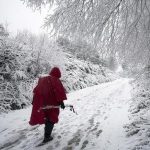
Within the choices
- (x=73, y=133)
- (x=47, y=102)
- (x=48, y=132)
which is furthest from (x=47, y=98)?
(x=73, y=133)

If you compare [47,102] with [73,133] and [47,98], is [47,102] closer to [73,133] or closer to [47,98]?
[47,98]

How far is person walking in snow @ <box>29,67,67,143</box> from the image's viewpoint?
5402 mm

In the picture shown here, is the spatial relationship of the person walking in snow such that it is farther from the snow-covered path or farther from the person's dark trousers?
the snow-covered path

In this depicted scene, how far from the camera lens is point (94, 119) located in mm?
7422

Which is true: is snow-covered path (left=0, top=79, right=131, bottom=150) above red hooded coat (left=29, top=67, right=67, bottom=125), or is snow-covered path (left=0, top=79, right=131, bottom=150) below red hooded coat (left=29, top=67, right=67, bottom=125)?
below

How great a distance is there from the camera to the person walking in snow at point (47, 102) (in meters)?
5.40

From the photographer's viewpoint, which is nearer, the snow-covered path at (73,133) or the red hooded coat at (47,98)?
the snow-covered path at (73,133)

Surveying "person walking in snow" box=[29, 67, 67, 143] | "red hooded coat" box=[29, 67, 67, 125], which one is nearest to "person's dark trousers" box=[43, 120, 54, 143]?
"person walking in snow" box=[29, 67, 67, 143]

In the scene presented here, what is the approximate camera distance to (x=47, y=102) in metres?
5.47

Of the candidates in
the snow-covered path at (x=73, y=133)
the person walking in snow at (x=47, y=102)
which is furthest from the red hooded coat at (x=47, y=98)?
the snow-covered path at (x=73, y=133)

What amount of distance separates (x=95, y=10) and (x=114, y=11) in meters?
0.48

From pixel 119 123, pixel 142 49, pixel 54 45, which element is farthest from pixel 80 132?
pixel 54 45

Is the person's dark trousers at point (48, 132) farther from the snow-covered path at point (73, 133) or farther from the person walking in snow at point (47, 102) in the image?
the snow-covered path at point (73, 133)

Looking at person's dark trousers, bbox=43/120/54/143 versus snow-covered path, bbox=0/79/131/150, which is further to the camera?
person's dark trousers, bbox=43/120/54/143
